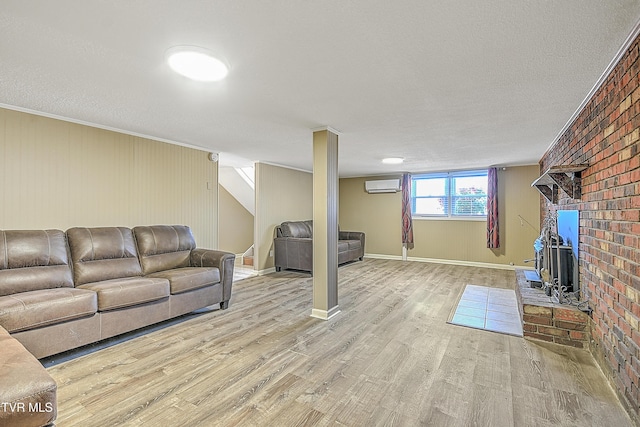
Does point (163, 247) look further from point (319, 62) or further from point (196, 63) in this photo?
point (319, 62)

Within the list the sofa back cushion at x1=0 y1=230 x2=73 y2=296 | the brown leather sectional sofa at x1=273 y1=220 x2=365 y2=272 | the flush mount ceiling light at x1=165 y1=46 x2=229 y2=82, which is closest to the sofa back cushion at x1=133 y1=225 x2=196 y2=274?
the sofa back cushion at x1=0 y1=230 x2=73 y2=296

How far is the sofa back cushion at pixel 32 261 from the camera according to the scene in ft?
8.28

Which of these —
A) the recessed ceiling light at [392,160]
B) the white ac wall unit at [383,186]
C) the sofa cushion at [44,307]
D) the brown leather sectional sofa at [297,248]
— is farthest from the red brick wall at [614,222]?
the white ac wall unit at [383,186]

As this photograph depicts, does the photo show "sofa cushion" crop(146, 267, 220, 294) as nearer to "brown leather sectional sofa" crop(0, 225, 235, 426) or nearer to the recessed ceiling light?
"brown leather sectional sofa" crop(0, 225, 235, 426)

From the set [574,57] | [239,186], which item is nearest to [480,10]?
[574,57]

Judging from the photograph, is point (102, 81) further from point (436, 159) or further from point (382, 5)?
point (436, 159)

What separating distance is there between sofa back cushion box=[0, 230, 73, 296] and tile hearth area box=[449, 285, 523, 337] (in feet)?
13.2

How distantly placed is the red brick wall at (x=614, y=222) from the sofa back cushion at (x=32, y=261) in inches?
174

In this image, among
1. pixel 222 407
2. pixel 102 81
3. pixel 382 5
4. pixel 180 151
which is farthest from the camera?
pixel 180 151

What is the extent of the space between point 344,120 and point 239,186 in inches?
175

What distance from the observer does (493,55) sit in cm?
186

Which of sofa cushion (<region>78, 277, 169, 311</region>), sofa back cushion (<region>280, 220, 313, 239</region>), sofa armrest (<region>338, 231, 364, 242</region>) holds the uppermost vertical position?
sofa back cushion (<region>280, 220, 313, 239</region>)

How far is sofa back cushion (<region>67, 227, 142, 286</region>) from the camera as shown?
298cm

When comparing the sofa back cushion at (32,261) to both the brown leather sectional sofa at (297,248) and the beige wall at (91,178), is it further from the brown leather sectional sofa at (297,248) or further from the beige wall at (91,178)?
the brown leather sectional sofa at (297,248)
